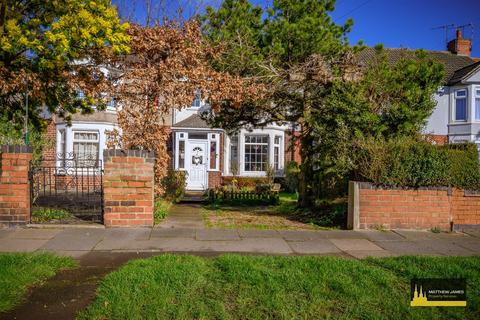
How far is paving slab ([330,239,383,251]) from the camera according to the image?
6.31 meters

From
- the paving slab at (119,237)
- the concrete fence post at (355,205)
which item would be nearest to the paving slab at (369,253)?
the concrete fence post at (355,205)

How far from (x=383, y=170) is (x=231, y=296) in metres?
5.13

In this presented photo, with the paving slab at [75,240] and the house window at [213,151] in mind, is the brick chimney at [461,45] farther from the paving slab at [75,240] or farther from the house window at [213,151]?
the paving slab at [75,240]

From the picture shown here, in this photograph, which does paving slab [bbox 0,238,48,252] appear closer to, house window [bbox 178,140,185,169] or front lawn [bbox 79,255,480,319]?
front lawn [bbox 79,255,480,319]

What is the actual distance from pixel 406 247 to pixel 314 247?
1.61m

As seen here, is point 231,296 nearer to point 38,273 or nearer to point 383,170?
point 38,273

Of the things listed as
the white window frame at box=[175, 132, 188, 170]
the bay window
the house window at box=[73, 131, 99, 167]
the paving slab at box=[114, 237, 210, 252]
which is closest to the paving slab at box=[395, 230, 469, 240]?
the paving slab at box=[114, 237, 210, 252]

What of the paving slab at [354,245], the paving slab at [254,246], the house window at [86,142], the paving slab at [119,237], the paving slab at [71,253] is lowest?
the paving slab at [354,245]

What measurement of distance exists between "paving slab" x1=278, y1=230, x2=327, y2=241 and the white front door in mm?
11783

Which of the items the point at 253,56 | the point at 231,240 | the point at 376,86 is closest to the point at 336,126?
the point at 376,86

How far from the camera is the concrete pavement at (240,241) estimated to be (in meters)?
6.02

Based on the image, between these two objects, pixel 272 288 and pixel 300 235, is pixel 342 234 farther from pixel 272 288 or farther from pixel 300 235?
pixel 272 288

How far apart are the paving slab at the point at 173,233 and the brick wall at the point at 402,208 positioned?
11.2 feet

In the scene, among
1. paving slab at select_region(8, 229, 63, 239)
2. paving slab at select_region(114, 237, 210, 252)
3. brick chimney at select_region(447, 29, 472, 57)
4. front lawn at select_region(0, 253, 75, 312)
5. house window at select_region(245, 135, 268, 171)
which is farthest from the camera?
brick chimney at select_region(447, 29, 472, 57)
